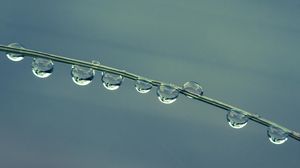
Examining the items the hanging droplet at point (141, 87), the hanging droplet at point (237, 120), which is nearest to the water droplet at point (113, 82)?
the hanging droplet at point (141, 87)

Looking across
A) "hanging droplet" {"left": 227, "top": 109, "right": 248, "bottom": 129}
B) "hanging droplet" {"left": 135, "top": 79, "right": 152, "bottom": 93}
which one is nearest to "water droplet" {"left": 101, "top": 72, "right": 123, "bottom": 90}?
"hanging droplet" {"left": 135, "top": 79, "right": 152, "bottom": 93}

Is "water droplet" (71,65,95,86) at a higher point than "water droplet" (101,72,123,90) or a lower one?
lower

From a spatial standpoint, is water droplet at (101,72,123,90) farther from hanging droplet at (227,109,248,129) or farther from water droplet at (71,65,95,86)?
hanging droplet at (227,109,248,129)

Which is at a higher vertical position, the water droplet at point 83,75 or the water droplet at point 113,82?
the water droplet at point 113,82

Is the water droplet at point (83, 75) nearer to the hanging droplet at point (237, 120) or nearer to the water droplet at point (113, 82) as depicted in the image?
the water droplet at point (113, 82)

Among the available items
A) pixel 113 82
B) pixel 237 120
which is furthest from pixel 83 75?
pixel 237 120

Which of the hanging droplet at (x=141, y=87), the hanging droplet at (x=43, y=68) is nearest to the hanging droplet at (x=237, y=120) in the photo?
the hanging droplet at (x=141, y=87)

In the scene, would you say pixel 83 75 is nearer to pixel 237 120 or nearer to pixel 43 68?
pixel 43 68

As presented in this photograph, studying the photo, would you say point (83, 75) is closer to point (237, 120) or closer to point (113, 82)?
point (113, 82)

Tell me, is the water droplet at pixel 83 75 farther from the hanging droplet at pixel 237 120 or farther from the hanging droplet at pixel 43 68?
the hanging droplet at pixel 237 120

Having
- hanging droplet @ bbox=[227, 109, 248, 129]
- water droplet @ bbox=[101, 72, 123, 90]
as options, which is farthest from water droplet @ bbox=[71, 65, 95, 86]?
hanging droplet @ bbox=[227, 109, 248, 129]

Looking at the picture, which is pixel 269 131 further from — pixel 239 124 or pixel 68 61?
pixel 68 61
